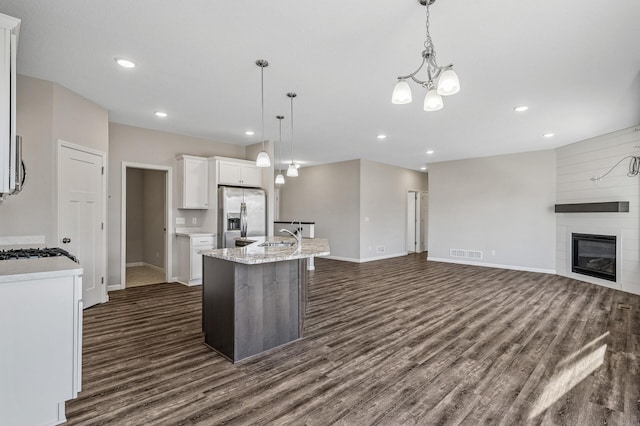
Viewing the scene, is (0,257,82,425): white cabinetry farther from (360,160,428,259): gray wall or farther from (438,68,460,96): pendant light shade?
(360,160,428,259): gray wall

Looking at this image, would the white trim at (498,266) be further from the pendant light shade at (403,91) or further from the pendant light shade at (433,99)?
the pendant light shade at (403,91)

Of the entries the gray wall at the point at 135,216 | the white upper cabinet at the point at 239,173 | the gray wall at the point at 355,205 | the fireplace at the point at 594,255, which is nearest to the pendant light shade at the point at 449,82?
the white upper cabinet at the point at 239,173

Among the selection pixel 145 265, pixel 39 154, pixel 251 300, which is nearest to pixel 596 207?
pixel 251 300

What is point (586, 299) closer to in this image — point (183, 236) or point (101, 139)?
point (183, 236)

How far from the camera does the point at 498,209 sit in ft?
24.2

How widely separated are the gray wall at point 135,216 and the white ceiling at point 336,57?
121 inches

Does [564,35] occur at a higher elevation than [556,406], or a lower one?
higher

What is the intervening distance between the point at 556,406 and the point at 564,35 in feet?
9.14

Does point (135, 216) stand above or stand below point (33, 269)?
above

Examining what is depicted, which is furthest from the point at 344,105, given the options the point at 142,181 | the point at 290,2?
the point at 142,181

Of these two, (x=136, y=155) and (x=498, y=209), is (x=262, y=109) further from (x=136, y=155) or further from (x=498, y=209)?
(x=498, y=209)

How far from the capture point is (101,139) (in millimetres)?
4367

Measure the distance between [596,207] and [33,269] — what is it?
299 inches

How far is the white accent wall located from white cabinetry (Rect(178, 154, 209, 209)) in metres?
7.11
